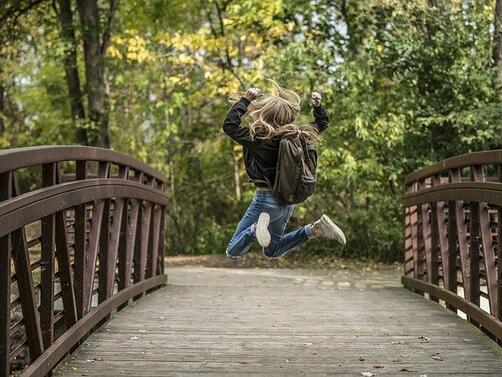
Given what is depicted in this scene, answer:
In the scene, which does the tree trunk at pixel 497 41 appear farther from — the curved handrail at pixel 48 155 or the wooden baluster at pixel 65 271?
the wooden baluster at pixel 65 271

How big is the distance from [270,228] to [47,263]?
2.55 metres

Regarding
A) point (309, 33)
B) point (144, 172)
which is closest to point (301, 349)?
point (144, 172)

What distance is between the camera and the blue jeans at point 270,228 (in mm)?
6496

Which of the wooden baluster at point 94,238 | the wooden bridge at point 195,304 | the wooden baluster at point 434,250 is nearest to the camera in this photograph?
the wooden bridge at point 195,304

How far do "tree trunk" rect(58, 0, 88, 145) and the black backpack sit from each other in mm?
8783

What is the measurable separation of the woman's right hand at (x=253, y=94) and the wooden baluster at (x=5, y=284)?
9.27ft

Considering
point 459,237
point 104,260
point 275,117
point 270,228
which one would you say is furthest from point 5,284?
point 459,237

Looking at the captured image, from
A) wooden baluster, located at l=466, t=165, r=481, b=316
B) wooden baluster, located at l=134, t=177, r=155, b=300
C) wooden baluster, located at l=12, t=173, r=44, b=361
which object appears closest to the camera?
wooden baluster, located at l=12, t=173, r=44, b=361

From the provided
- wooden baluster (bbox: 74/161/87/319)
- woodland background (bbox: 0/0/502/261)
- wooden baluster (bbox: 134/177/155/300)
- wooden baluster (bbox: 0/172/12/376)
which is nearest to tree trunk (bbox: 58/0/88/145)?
woodland background (bbox: 0/0/502/261)

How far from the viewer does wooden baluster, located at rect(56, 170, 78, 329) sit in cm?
479

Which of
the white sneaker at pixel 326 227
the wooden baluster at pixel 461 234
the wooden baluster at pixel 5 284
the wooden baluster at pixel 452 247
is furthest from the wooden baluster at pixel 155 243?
the wooden baluster at pixel 5 284

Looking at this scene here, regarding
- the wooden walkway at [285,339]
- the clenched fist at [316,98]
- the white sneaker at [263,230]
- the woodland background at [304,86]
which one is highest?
the woodland background at [304,86]

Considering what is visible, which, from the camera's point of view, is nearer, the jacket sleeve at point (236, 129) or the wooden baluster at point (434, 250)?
the jacket sleeve at point (236, 129)

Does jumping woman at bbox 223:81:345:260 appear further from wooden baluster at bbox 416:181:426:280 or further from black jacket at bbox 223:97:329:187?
wooden baluster at bbox 416:181:426:280
